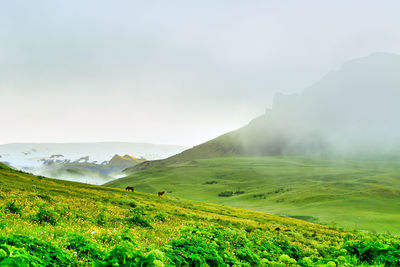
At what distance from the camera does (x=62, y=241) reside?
446 inches

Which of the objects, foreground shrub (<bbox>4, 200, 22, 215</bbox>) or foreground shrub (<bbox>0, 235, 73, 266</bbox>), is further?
foreground shrub (<bbox>4, 200, 22, 215</bbox>)

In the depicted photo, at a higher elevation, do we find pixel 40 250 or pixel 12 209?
pixel 40 250

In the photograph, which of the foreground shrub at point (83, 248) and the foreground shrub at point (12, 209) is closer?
the foreground shrub at point (83, 248)

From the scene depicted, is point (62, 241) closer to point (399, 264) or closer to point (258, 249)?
point (258, 249)

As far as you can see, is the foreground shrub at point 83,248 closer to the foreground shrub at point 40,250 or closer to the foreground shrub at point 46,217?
the foreground shrub at point 40,250

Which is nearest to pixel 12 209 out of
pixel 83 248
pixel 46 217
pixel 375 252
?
pixel 46 217

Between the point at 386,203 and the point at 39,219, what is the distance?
157641mm

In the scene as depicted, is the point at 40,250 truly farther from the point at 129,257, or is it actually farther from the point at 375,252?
the point at 375,252

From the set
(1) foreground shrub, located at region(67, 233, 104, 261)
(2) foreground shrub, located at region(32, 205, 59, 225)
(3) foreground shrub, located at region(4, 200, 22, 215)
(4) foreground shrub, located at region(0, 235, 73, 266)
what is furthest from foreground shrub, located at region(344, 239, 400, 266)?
(3) foreground shrub, located at region(4, 200, 22, 215)

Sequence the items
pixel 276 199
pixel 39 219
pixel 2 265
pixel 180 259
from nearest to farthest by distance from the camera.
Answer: pixel 2 265, pixel 180 259, pixel 39 219, pixel 276 199

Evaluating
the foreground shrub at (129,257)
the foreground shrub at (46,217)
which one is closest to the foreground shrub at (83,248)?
the foreground shrub at (129,257)

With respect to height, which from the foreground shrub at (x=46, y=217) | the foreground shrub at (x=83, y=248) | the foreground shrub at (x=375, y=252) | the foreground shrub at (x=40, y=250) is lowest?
the foreground shrub at (x=375, y=252)

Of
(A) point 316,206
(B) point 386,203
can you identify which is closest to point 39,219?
(A) point 316,206

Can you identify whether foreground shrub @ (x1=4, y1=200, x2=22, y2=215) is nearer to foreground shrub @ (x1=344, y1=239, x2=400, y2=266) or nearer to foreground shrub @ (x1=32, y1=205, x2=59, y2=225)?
foreground shrub @ (x1=32, y1=205, x2=59, y2=225)
